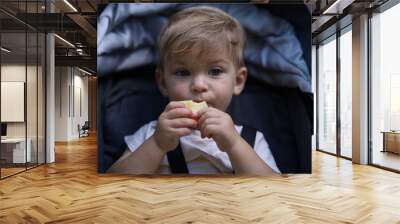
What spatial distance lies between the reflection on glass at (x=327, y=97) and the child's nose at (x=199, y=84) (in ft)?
18.0

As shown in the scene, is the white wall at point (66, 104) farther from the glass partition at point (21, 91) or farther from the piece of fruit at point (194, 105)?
the piece of fruit at point (194, 105)

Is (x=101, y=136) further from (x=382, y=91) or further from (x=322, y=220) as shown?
(x=382, y=91)

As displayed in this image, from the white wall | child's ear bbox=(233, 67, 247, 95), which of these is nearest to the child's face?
child's ear bbox=(233, 67, 247, 95)

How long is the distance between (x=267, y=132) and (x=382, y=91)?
302cm

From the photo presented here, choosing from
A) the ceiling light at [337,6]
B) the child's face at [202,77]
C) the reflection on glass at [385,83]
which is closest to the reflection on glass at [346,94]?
the reflection on glass at [385,83]

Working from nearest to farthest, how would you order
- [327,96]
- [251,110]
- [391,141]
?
1. [251,110]
2. [391,141]
3. [327,96]

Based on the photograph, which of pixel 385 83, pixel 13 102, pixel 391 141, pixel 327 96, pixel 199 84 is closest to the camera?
pixel 199 84

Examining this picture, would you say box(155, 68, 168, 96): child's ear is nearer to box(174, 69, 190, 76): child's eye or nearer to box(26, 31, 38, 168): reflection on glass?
box(174, 69, 190, 76): child's eye

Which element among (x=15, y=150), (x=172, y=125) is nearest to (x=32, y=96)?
(x=15, y=150)

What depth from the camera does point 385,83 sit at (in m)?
8.20

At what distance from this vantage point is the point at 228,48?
6.83 meters

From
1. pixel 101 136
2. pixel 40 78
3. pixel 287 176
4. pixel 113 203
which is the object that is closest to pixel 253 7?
pixel 287 176

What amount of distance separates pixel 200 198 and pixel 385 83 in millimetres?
5052

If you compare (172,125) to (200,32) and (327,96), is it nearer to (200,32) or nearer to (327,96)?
(200,32)
